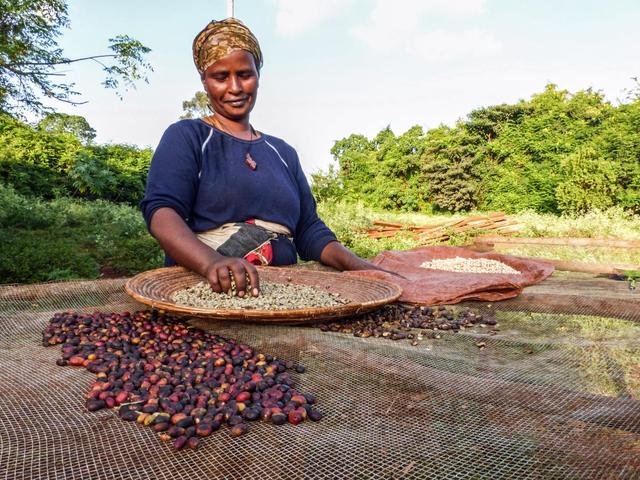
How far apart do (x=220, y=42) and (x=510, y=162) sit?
13.8 metres

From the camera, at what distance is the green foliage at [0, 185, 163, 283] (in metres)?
5.56

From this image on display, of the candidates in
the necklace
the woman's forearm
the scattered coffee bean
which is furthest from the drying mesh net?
the necklace

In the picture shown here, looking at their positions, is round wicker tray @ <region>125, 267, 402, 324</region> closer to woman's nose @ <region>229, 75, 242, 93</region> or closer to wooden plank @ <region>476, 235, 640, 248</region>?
woman's nose @ <region>229, 75, 242, 93</region>

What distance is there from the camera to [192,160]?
7.84 ft

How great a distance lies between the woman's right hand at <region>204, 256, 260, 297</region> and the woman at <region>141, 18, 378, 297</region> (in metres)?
0.17

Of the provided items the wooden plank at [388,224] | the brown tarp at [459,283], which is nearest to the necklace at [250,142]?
the brown tarp at [459,283]

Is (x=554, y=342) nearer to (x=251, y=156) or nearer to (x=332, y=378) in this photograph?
(x=332, y=378)

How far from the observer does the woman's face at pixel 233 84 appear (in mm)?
2408

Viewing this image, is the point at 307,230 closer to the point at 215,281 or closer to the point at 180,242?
the point at 180,242

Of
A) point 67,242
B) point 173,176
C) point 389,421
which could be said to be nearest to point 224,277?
point 173,176

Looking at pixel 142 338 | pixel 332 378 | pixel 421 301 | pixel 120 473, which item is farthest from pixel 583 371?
pixel 142 338

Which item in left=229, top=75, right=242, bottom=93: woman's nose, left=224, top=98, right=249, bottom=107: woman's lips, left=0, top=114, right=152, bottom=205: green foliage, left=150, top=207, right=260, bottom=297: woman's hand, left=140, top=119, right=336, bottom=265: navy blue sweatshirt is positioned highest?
left=0, top=114, right=152, bottom=205: green foliage

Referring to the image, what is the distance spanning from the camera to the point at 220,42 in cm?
240

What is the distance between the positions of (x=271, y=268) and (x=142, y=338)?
A: 39.0 inches
